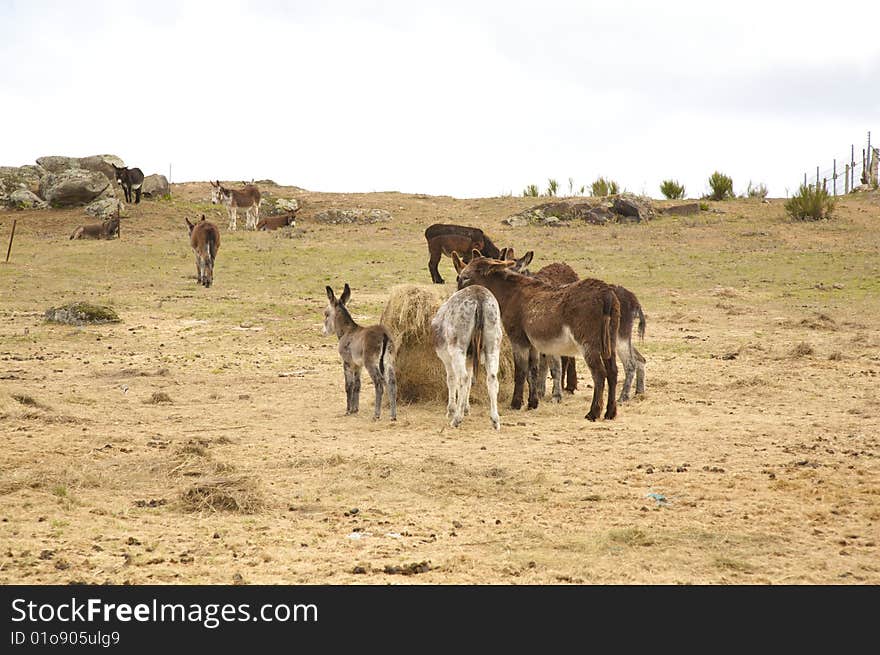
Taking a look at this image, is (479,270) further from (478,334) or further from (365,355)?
(365,355)

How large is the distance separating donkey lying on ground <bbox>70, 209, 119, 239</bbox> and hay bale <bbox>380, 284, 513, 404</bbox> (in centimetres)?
1954

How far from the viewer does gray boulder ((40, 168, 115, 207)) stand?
109ft

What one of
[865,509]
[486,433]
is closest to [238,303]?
[486,433]

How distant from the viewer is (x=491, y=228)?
33094mm

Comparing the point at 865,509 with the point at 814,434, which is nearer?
the point at 865,509

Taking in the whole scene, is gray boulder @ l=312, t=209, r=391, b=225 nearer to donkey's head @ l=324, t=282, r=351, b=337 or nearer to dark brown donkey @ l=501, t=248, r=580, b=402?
dark brown donkey @ l=501, t=248, r=580, b=402

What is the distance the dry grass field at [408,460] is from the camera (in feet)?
20.2

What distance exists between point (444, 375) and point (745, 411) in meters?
3.38

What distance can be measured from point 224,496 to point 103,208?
1077 inches

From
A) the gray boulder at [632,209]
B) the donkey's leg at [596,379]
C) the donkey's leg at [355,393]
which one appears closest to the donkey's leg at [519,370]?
the donkey's leg at [596,379]

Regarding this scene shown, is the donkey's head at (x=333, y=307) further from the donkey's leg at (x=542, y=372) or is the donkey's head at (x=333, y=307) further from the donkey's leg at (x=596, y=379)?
the donkey's leg at (x=596, y=379)

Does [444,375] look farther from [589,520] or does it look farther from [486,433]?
[589,520]

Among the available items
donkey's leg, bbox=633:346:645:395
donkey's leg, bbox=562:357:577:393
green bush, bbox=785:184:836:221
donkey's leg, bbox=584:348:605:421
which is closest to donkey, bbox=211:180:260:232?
green bush, bbox=785:184:836:221

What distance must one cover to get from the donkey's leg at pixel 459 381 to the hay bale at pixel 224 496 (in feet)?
10.3
